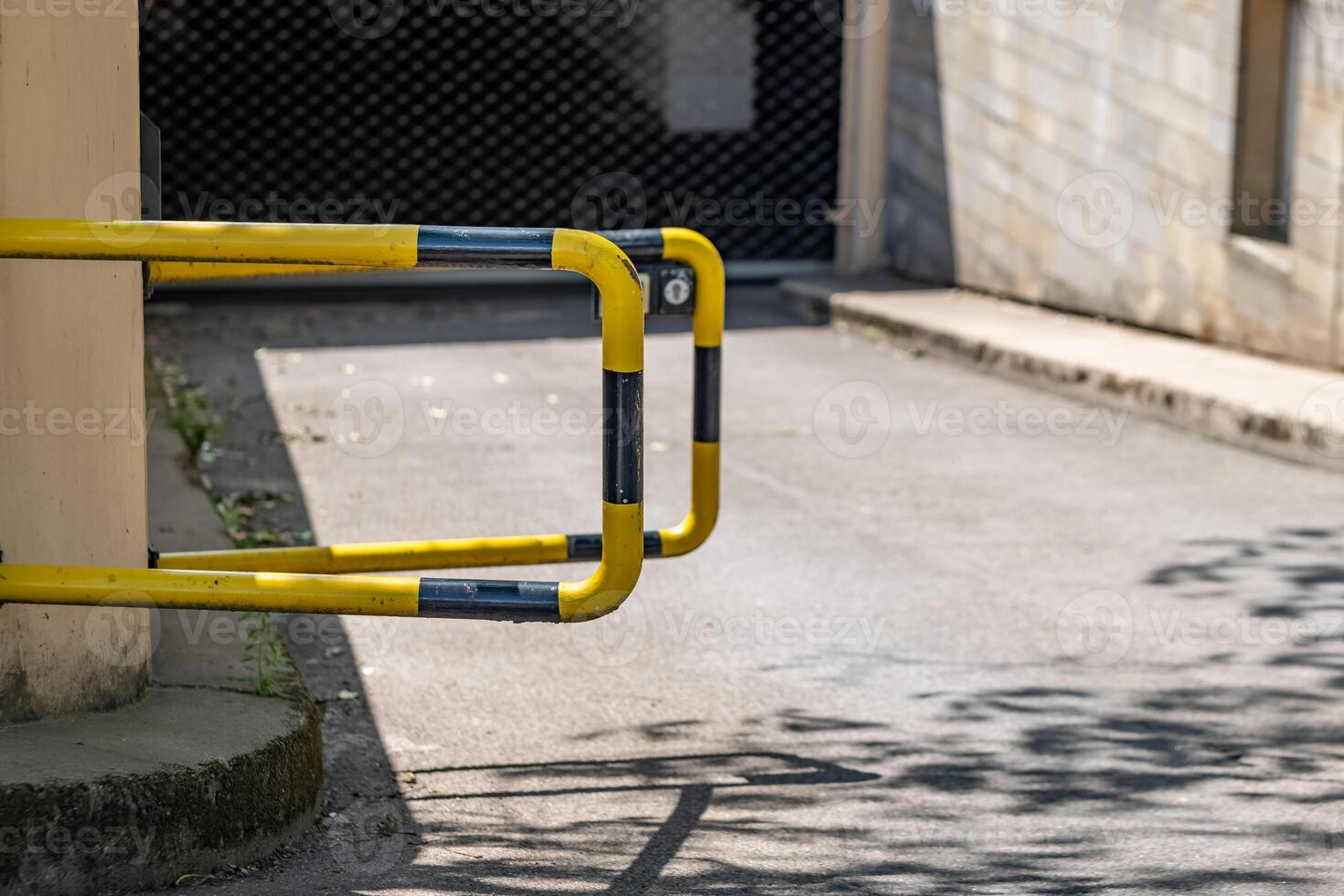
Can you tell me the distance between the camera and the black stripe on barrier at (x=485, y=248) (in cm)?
297

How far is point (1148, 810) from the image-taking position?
3.70 metres

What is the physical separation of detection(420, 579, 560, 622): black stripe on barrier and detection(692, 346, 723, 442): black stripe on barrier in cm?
94

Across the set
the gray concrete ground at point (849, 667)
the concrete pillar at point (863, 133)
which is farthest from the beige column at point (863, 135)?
the gray concrete ground at point (849, 667)

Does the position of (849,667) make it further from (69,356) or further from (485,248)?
(69,356)

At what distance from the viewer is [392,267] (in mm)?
3021

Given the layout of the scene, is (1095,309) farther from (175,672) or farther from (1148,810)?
(175,672)

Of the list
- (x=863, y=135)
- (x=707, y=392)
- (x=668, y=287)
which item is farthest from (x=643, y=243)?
(x=863, y=135)

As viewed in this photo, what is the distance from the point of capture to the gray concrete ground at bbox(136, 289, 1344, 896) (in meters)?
3.47

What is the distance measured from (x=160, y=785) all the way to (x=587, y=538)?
Answer: 4.00 ft

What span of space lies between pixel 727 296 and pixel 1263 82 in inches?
154

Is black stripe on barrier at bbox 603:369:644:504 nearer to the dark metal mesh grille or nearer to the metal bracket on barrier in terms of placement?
the metal bracket on barrier

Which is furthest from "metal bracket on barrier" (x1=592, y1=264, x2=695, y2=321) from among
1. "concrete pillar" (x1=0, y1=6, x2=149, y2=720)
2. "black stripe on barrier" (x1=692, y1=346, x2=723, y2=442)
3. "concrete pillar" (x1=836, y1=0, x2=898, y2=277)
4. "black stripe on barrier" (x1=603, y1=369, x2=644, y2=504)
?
"concrete pillar" (x1=836, y1=0, x2=898, y2=277)

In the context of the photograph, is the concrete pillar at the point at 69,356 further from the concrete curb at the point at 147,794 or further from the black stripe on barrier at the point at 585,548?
the black stripe on barrier at the point at 585,548

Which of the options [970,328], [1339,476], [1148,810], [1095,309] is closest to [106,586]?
[1148,810]
